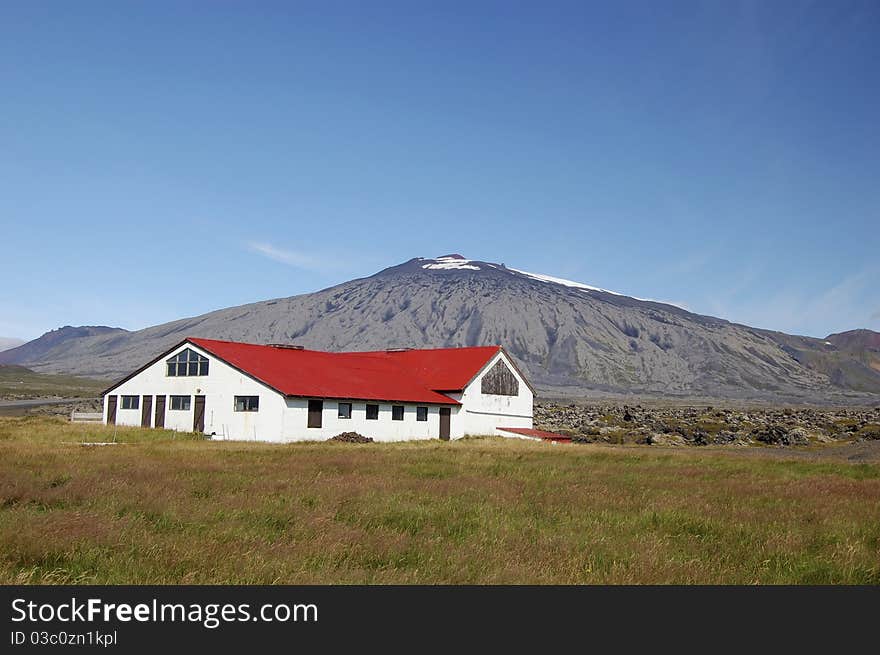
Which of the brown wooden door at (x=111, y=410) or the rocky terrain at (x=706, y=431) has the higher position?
the brown wooden door at (x=111, y=410)

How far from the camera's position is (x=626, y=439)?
222 feet

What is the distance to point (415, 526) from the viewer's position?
43.2ft

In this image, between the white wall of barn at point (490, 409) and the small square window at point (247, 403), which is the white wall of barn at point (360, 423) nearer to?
the white wall of barn at point (490, 409)

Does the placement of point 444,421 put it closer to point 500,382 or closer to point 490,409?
point 490,409

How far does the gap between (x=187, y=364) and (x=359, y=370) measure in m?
12.6

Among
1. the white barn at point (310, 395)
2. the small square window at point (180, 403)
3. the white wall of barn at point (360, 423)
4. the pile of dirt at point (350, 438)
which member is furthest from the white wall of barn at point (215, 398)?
the pile of dirt at point (350, 438)

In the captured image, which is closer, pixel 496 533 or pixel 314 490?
pixel 496 533

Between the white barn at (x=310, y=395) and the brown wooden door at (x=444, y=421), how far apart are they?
0.07m

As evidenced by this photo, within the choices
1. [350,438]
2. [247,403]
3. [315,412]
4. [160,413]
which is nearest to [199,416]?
[160,413]

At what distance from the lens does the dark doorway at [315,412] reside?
47312 millimetres

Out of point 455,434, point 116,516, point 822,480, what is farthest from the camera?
point 455,434

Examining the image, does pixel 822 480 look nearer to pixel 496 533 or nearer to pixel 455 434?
pixel 496 533
